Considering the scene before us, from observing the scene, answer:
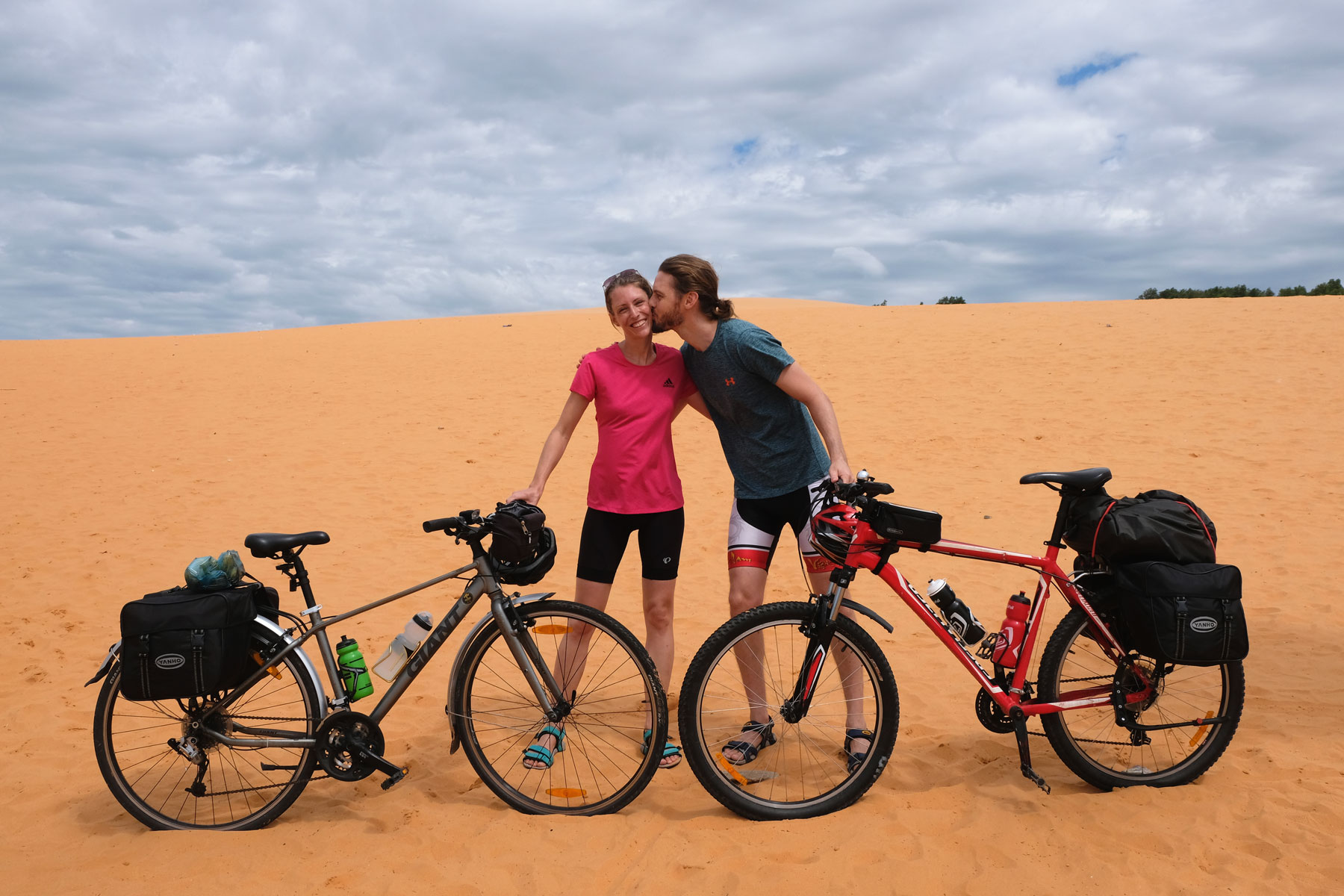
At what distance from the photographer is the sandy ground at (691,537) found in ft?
10.2

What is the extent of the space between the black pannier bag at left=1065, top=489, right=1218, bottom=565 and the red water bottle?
360 mm

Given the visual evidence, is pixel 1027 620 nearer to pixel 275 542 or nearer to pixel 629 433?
pixel 629 433

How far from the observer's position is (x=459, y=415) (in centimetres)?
1627

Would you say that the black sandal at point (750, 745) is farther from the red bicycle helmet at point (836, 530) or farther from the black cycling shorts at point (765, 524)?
the red bicycle helmet at point (836, 530)

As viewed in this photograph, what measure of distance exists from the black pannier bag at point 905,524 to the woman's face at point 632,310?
129 cm

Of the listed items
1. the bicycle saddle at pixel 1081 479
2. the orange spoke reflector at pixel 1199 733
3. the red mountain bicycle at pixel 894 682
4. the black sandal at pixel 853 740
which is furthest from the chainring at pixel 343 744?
the orange spoke reflector at pixel 1199 733

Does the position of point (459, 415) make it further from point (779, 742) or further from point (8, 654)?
point (779, 742)

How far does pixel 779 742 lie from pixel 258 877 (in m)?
2.30

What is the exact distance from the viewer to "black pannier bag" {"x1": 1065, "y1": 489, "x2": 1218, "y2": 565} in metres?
3.46

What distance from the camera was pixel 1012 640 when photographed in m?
3.52

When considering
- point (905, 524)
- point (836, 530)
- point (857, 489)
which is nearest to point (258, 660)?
point (836, 530)

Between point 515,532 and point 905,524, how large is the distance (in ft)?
5.13

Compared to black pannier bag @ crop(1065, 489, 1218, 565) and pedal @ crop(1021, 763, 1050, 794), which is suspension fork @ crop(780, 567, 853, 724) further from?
black pannier bag @ crop(1065, 489, 1218, 565)

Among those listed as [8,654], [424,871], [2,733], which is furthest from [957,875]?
[8,654]
